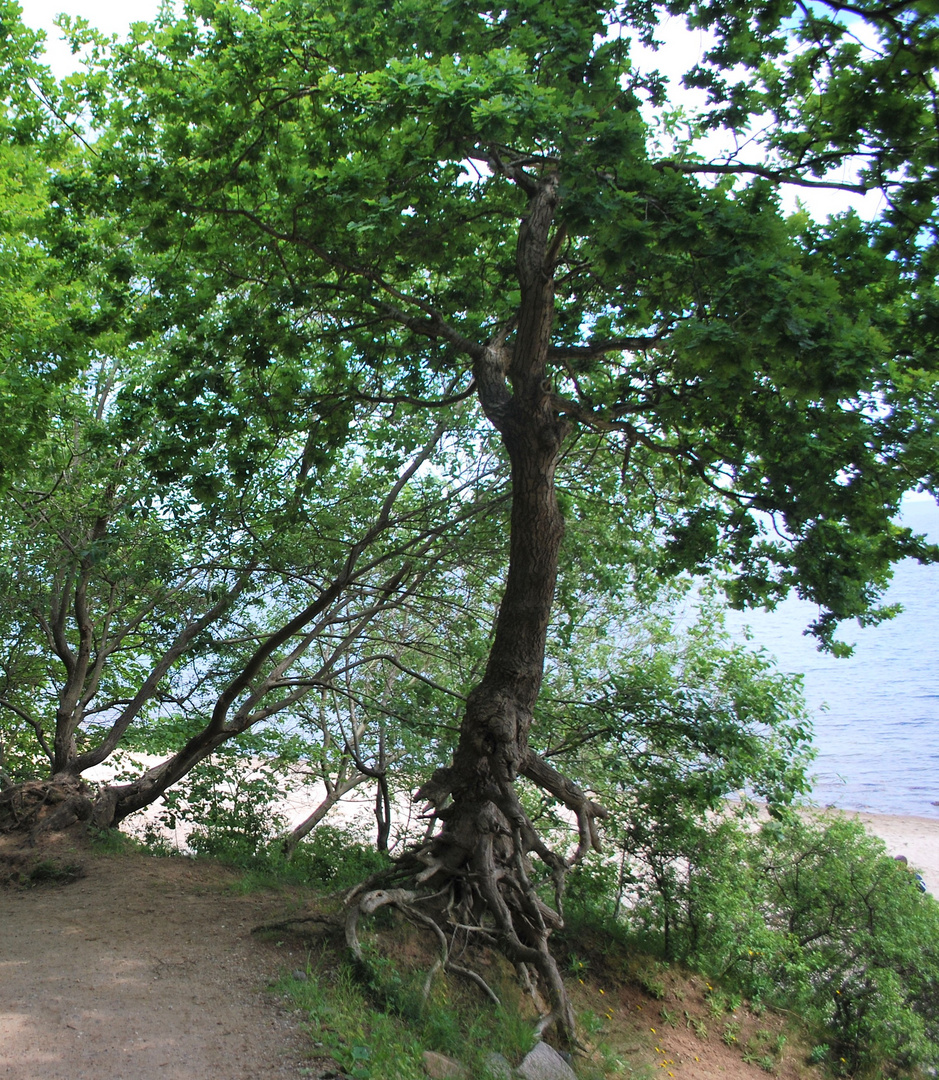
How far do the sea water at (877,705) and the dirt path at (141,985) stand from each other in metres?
15.9

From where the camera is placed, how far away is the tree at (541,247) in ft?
14.9

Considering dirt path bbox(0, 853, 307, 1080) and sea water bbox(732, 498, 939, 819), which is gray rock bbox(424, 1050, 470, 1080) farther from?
sea water bbox(732, 498, 939, 819)

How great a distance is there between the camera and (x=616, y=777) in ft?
27.9

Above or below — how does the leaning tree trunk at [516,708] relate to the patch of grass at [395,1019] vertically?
above

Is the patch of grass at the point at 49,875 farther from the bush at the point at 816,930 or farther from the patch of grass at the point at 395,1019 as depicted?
the bush at the point at 816,930

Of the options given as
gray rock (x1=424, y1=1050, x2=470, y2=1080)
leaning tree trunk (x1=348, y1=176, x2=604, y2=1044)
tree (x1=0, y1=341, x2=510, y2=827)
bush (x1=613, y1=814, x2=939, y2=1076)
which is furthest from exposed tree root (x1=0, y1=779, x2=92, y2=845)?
bush (x1=613, y1=814, x2=939, y2=1076)

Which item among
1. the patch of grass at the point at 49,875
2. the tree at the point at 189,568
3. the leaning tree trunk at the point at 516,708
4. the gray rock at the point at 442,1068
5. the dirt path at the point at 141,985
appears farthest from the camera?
the tree at the point at 189,568

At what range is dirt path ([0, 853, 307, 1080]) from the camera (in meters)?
3.91

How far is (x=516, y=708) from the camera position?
6.21 m

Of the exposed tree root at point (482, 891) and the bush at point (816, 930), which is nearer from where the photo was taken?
the exposed tree root at point (482, 891)

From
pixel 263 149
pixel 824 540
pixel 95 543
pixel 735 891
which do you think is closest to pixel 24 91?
pixel 263 149

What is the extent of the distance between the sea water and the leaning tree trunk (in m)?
14.4

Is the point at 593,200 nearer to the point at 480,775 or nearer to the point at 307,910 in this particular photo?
the point at 480,775

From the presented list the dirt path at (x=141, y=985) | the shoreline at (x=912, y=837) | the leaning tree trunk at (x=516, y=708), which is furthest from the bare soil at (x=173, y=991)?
the shoreline at (x=912, y=837)
